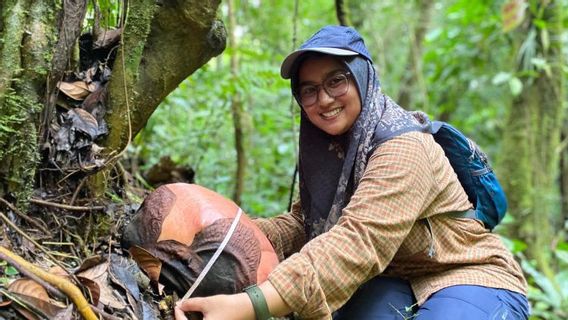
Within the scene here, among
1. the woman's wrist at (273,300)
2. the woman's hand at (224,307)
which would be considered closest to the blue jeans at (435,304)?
A: the woman's wrist at (273,300)

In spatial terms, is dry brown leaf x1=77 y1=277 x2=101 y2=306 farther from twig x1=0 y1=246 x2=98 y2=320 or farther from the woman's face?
the woman's face

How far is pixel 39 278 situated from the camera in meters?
1.67

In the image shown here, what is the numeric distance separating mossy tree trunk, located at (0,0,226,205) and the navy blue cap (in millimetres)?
428

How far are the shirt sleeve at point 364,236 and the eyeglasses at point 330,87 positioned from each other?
320 millimetres

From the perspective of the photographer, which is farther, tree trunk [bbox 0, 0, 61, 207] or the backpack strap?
the backpack strap

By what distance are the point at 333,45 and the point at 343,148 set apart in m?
0.50

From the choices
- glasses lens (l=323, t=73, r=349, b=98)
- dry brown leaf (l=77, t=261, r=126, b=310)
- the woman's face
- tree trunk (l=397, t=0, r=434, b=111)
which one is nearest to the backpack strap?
the woman's face

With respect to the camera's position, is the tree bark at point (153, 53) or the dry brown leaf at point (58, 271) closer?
the dry brown leaf at point (58, 271)

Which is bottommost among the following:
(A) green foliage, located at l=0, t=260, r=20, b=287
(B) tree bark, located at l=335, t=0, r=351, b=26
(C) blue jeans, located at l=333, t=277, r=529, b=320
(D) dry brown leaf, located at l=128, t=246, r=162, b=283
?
(C) blue jeans, located at l=333, t=277, r=529, b=320

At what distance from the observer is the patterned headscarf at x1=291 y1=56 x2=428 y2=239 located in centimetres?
239

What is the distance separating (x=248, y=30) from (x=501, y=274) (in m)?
5.99

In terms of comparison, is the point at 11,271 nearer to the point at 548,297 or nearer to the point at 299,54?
the point at 299,54

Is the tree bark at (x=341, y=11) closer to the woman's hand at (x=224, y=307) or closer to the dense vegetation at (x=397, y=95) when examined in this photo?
the dense vegetation at (x=397, y=95)

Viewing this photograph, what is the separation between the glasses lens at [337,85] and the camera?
8.00 ft
